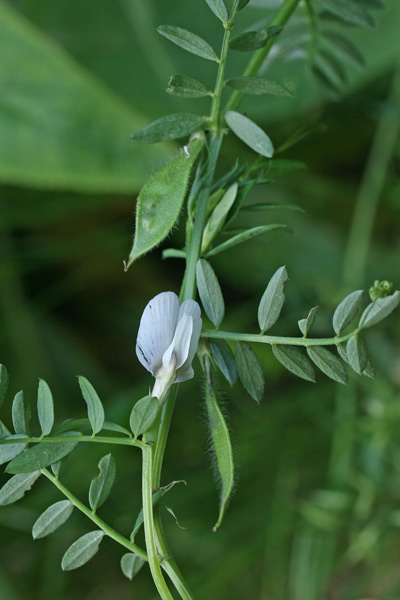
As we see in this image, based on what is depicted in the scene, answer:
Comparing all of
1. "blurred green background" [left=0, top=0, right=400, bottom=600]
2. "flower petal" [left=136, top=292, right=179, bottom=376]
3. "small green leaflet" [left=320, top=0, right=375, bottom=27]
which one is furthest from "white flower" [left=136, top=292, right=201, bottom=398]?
"blurred green background" [left=0, top=0, right=400, bottom=600]

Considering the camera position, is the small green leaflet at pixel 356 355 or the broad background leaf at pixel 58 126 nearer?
the small green leaflet at pixel 356 355

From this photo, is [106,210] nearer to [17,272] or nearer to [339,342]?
[17,272]

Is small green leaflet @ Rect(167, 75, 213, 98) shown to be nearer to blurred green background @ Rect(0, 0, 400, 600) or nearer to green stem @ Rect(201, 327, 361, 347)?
green stem @ Rect(201, 327, 361, 347)

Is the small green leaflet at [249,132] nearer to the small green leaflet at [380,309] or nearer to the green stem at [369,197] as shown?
the small green leaflet at [380,309]

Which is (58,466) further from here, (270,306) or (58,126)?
(58,126)

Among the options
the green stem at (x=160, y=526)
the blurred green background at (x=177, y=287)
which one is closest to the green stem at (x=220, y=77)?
the green stem at (x=160, y=526)

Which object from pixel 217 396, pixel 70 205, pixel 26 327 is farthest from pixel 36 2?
pixel 217 396

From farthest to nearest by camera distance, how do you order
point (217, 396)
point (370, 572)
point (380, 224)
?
point (380, 224) → point (370, 572) → point (217, 396)

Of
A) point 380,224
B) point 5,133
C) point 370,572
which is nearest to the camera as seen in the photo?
point 5,133
